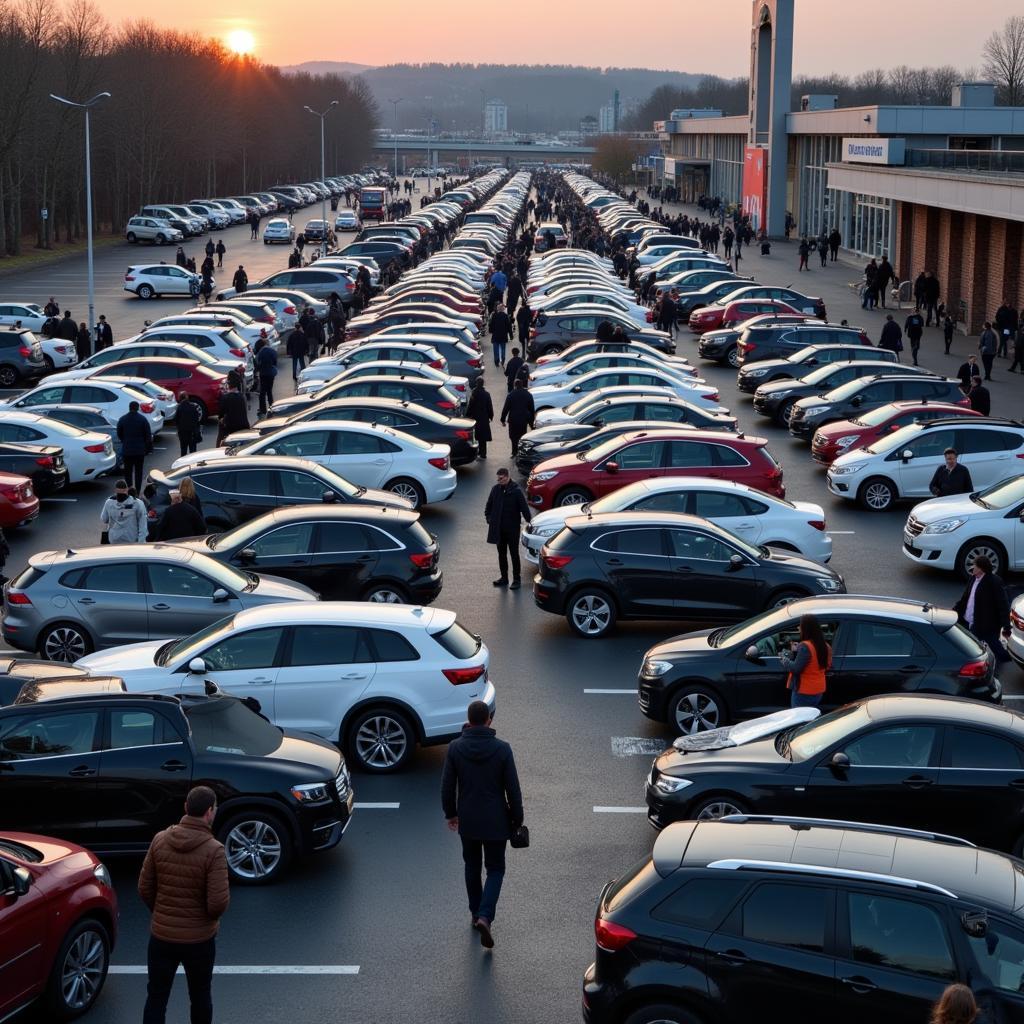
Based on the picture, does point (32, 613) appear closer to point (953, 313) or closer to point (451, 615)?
point (451, 615)

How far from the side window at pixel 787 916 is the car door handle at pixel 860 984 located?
20 cm

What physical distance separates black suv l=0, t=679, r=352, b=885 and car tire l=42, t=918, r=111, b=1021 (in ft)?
5.33

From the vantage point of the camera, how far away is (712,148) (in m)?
111

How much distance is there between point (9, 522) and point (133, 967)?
42.6 feet

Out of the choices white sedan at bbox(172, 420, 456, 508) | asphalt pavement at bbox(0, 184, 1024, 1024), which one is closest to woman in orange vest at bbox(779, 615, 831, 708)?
asphalt pavement at bbox(0, 184, 1024, 1024)

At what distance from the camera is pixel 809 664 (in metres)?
12.6

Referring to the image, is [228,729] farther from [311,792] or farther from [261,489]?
[261,489]

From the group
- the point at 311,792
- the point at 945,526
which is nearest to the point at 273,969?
the point at 311,792

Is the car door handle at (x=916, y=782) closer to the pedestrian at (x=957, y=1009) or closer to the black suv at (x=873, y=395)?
the pedestrian at (x=957, y=1009)

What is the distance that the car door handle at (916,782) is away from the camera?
10.5 meters

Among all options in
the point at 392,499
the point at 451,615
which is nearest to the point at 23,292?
the point at 392,499

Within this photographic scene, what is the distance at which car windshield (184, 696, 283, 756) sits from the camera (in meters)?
10.8

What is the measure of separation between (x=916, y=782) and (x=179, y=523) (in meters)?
10.2

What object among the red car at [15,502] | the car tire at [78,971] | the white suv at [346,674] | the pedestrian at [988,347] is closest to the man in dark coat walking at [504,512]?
the white suv at [346,674]
